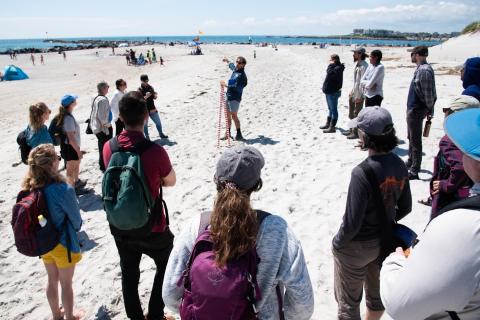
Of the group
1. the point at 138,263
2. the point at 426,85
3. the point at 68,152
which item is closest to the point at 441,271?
the point at 138,263

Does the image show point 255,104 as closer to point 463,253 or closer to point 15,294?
point 15,294

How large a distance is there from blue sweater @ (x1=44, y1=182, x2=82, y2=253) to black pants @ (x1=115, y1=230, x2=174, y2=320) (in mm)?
459

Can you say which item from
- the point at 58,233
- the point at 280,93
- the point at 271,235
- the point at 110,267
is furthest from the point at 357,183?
the point at 280,93

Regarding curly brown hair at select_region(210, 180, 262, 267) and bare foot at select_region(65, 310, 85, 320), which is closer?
curly brown hair at select_region(210, 180, 262, 267)

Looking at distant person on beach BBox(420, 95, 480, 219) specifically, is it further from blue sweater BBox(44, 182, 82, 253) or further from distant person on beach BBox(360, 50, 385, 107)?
distant person on beach BBox(360, 50, 385, 107)

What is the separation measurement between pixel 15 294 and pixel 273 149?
5.79 m

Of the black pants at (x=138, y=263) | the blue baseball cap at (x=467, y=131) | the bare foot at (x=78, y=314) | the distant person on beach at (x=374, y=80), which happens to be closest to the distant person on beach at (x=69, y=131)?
the bare foot at (x=78, y=314)

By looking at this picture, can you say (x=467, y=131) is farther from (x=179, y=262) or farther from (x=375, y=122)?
(x=179, y=262)

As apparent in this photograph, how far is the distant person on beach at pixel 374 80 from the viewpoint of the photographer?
704 centimetres

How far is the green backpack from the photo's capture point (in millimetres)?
2617

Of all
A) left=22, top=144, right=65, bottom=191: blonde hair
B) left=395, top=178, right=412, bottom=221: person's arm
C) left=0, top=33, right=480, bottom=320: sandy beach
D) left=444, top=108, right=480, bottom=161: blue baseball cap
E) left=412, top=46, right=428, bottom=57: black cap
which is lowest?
left=0, top=33, right=480, bottom=320: sandy beach

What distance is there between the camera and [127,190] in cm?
260

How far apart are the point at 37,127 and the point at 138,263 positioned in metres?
3.18


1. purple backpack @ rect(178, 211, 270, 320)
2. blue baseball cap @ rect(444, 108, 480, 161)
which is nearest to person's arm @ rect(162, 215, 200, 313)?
purple backpack @ rect(178, 211, 270, 320)
